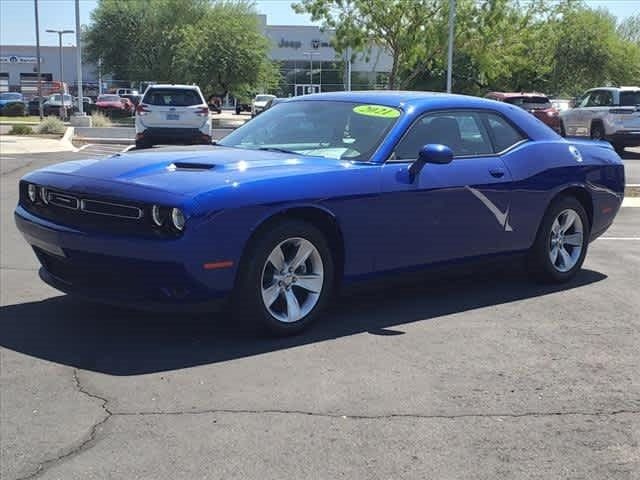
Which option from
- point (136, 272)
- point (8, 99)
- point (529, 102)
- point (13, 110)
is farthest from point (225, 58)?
point (136, 272)

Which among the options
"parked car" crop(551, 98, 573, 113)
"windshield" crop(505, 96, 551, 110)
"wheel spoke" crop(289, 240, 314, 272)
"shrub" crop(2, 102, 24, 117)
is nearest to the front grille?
"wheel spoke" crop(289, 240, 314, 272)

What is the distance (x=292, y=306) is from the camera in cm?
513

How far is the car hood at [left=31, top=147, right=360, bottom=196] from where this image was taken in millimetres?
4719

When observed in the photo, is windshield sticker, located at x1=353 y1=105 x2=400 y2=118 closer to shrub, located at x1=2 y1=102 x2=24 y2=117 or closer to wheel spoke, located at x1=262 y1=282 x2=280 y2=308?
wheel spoke, located at x1=262 y1=282 x2=280 y2=308

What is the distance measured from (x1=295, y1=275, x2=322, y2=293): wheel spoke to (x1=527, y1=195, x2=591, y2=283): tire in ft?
7.50

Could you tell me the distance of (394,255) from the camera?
554 cm

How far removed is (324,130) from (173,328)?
1795mm

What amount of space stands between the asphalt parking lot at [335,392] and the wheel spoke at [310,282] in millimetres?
322

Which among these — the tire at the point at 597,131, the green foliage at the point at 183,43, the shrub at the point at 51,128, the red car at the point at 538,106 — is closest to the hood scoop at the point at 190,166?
the tire at the point at 597,131

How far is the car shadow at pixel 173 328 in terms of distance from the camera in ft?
15.6

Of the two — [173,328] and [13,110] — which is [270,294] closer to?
[173,328]

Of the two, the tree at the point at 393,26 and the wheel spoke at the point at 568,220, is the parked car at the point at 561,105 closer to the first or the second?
the tree at the point at 393,26

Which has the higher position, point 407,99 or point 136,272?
point 407,99

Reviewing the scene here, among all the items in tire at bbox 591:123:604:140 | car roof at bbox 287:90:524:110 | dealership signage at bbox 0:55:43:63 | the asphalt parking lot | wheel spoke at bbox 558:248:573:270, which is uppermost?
dealership signage at bbox 0:55:43:63
